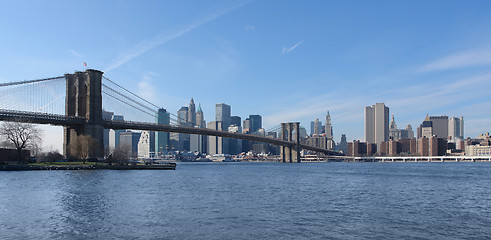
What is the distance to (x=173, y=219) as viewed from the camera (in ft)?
74.9

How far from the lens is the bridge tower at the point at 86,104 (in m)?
88.2

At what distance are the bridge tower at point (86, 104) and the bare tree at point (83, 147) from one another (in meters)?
2.33

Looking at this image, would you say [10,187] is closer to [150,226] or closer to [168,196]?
[168,196]

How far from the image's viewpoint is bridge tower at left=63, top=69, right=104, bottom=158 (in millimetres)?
88250

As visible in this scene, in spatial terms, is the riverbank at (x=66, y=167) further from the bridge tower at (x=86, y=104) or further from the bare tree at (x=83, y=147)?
the bridge tower at (x=86, y=104)

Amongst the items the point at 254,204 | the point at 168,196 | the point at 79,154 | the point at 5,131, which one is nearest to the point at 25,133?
the point at 5,131

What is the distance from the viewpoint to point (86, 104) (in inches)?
3563

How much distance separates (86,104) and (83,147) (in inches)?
500

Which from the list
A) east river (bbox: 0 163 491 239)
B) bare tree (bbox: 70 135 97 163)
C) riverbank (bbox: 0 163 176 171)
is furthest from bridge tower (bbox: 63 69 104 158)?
east river (bbox: 0 163 491 239)

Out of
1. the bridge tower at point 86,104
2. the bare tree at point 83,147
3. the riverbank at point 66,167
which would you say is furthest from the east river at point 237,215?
the bridge tower at point 86,104

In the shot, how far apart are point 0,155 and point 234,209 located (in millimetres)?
64877

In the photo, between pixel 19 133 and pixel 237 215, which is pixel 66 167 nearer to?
pixel 19 133

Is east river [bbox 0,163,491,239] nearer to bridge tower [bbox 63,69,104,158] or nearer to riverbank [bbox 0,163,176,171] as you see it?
riverbank [bbox 0,163,176,171]

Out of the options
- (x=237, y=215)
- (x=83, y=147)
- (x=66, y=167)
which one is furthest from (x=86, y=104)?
(x=237, y=215)
